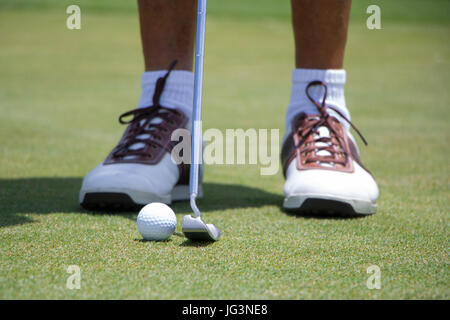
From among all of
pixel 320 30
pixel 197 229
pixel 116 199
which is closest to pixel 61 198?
pixel 116 199

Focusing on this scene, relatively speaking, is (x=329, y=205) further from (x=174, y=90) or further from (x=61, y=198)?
(x=61, y=198)

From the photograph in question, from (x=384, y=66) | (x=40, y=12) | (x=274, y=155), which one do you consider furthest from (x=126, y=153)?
(x=40, y=12)

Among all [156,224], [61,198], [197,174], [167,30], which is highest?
[167,30]

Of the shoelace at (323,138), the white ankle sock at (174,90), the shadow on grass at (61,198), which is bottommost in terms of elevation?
the shadow on grass at (61,198)

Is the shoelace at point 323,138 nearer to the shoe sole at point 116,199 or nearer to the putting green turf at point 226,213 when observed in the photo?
the putting green turf at point 226,213

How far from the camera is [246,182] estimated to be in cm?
265

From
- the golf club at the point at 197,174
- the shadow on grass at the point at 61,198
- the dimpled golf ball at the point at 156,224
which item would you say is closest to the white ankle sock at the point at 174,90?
the shadow on grass at the point at 61,198

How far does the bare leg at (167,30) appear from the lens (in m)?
2.17

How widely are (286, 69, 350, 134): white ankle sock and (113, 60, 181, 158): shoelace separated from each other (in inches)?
18.5

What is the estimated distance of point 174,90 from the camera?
2.20 m

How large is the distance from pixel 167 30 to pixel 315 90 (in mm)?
613

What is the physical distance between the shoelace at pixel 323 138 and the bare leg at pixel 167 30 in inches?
19.9

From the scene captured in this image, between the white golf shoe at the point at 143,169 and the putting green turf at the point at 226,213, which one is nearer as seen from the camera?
the putting green turf at the point at 226,213

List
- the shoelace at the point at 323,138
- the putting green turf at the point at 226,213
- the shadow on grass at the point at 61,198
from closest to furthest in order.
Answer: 1. the putting green turf at the point at 226,213
2. the shadow on grass at the point at 61,198
3. the shoelace at the point at 323,138
